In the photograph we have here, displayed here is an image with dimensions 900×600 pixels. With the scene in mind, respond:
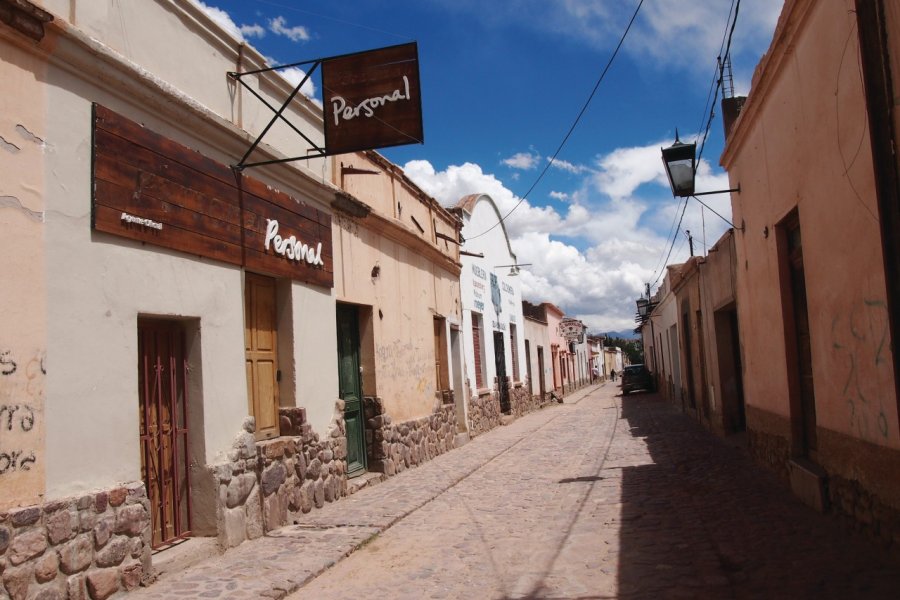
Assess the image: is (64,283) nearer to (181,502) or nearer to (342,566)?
(181,502)

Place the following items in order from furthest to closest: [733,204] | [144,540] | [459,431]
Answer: [459,431] → [733,204] → [144,540]

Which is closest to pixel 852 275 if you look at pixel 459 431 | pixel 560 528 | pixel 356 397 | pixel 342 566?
pixel 560 528

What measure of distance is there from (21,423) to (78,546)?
0.92 metres

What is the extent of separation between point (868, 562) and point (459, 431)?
36.3 feet

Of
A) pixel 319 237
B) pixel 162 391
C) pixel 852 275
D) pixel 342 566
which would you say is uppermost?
pixel 319 237

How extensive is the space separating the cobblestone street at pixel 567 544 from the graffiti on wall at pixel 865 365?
93 cm

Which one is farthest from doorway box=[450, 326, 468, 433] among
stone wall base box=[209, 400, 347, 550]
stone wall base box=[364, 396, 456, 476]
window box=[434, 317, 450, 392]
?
stone wall base box=[209, 400, 347, 550]

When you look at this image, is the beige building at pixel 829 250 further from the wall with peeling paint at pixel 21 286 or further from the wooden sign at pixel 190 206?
the wall with peeling paint at pixel 21 286

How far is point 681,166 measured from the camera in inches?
344

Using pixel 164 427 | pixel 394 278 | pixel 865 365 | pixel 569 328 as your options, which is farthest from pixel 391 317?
pixel 569 328

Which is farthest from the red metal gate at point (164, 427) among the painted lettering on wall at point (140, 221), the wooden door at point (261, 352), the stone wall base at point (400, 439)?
the stone wall base at point (400, 439)

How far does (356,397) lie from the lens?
1028 centimetres

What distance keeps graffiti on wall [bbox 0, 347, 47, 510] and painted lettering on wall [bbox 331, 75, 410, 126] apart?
3.95 m

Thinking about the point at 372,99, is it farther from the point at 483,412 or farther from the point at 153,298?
the point at 483,412
